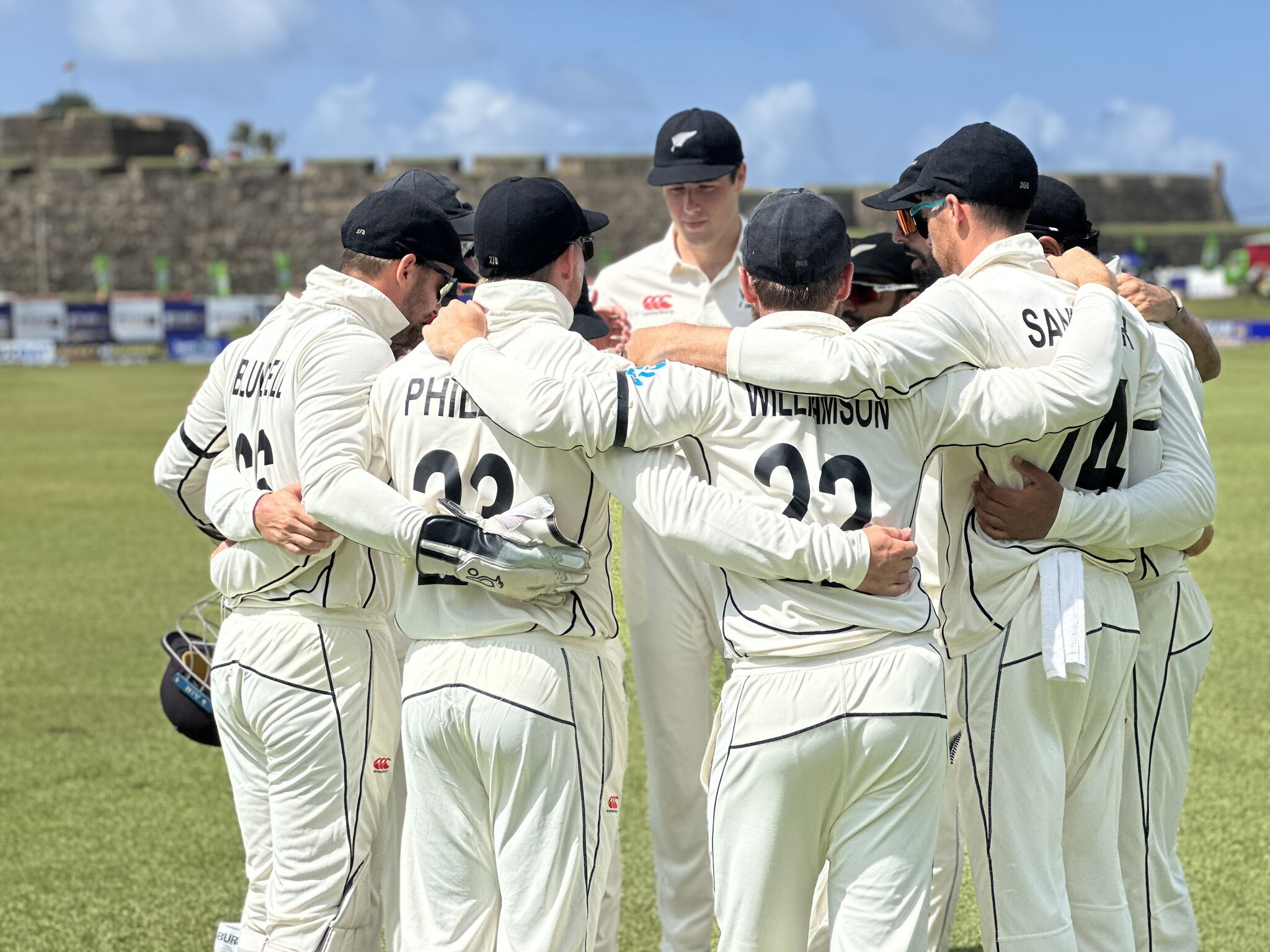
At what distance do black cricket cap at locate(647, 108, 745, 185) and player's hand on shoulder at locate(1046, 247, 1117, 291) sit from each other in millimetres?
1901

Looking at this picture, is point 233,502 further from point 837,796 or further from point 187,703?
point 837,796

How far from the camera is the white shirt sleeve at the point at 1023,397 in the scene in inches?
113

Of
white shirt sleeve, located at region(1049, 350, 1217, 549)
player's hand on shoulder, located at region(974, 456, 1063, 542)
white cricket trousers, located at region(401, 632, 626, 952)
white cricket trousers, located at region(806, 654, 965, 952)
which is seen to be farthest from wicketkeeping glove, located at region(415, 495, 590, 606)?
white cricket trousers, located at region(806, 654, 965, 952)

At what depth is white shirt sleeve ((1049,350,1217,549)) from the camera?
3.09 metres

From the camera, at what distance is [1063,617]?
300 centimetres

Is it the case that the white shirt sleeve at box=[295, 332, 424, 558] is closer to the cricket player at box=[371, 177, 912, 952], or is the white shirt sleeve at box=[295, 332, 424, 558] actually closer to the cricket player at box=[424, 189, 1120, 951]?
the cricket player at box=[371, 177, 912, 952]

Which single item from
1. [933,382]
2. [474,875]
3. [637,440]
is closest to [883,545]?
[933,382]

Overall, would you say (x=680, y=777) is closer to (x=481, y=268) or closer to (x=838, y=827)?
(x=838, y=827)

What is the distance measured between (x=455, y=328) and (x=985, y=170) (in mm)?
1267

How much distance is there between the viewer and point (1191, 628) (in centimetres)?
347

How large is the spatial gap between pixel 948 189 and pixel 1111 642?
111 cm

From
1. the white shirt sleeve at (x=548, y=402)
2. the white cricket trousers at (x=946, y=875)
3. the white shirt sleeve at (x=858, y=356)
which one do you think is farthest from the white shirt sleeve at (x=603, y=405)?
the white cricket trousers at (x=946, y=875)

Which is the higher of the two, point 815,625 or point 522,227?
point 522,227

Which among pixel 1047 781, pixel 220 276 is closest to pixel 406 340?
pixel 1047 781
